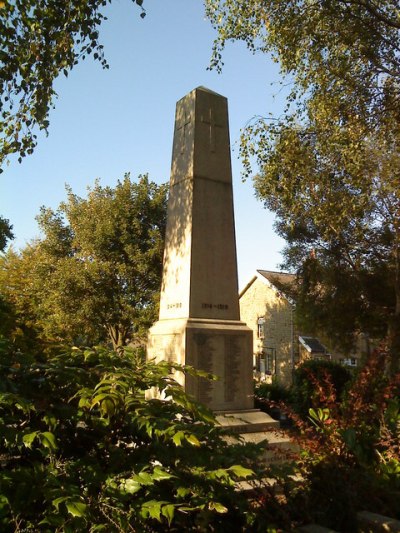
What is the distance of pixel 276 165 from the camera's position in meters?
11.3

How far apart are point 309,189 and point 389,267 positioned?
21.7 ft

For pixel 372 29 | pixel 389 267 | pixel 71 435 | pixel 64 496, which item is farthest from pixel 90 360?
pixel 389 267

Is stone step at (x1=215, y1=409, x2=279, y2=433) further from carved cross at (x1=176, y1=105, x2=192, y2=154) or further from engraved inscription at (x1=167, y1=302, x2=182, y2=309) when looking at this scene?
carved cross at (x1=176, y1=105, x2=192, y2=154)

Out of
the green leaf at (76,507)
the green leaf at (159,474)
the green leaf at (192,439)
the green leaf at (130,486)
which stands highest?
the green leaf at (192,439)

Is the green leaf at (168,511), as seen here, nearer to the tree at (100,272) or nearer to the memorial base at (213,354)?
the memorial base at (213,354)

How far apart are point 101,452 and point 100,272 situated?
727 inches

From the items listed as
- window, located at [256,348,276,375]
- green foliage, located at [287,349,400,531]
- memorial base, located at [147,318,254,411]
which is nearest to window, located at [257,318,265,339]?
window, located at [256,348,276,375]

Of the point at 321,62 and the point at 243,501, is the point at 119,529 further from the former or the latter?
the point at 321,62

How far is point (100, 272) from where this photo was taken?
20.7 metres

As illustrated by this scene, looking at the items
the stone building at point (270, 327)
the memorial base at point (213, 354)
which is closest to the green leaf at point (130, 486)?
the memorial base at point (213, 354)

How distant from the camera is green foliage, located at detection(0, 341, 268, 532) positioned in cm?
211

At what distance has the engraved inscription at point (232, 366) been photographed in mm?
6820

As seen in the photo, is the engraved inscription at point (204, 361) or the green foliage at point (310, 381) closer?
the engraved inscription at point (204, 361)

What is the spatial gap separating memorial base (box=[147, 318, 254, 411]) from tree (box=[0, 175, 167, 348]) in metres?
13.6
